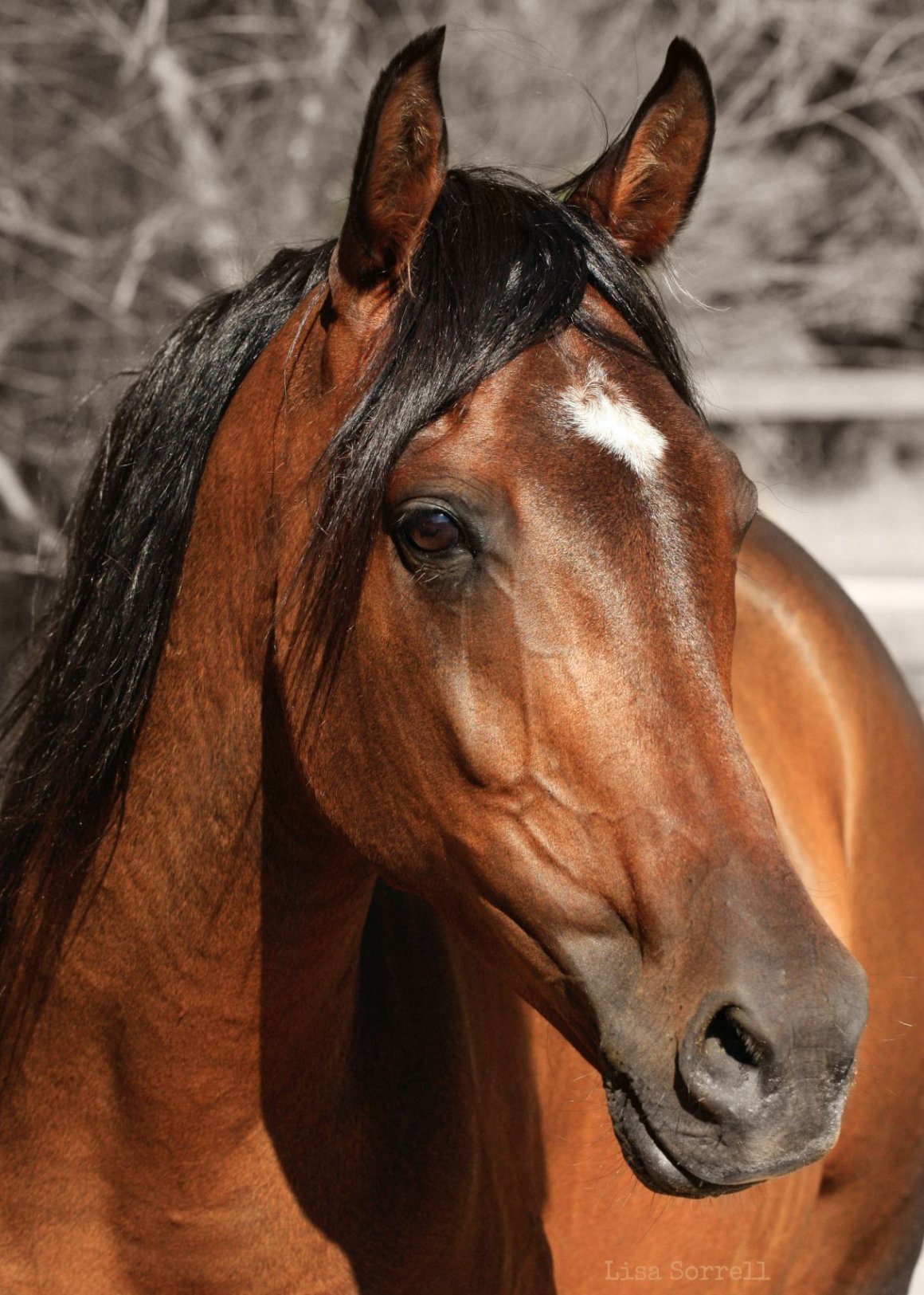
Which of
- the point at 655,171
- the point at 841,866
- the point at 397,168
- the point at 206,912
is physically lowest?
the point at 206,912

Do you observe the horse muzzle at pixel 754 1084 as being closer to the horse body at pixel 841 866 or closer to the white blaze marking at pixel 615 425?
the white blaze marking at pixel 615 425

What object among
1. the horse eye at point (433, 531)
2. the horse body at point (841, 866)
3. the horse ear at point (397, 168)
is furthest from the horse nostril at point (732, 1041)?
the horse body at point (841, 866)

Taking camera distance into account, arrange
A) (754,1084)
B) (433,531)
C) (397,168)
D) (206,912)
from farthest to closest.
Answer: (206,912), (397,168), (433,531), (754,1084)

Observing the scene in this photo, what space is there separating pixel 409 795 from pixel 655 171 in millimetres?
867

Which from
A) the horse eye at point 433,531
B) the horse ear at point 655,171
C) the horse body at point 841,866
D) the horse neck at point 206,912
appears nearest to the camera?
the horse eye at point 433,531

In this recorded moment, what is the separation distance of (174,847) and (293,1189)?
0.42 metres

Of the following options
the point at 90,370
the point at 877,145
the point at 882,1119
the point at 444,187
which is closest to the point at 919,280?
the point at 877,145

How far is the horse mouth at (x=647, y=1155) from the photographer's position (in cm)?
126

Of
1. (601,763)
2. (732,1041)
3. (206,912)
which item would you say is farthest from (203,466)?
(732,1041)

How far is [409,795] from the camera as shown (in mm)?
1419

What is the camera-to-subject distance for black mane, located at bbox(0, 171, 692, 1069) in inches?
56.1

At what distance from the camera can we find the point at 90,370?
19.4 feet

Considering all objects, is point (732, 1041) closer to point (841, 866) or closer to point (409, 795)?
point (409, 795)

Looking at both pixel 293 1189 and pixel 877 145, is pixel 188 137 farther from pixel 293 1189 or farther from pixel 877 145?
pixel 293 1189
